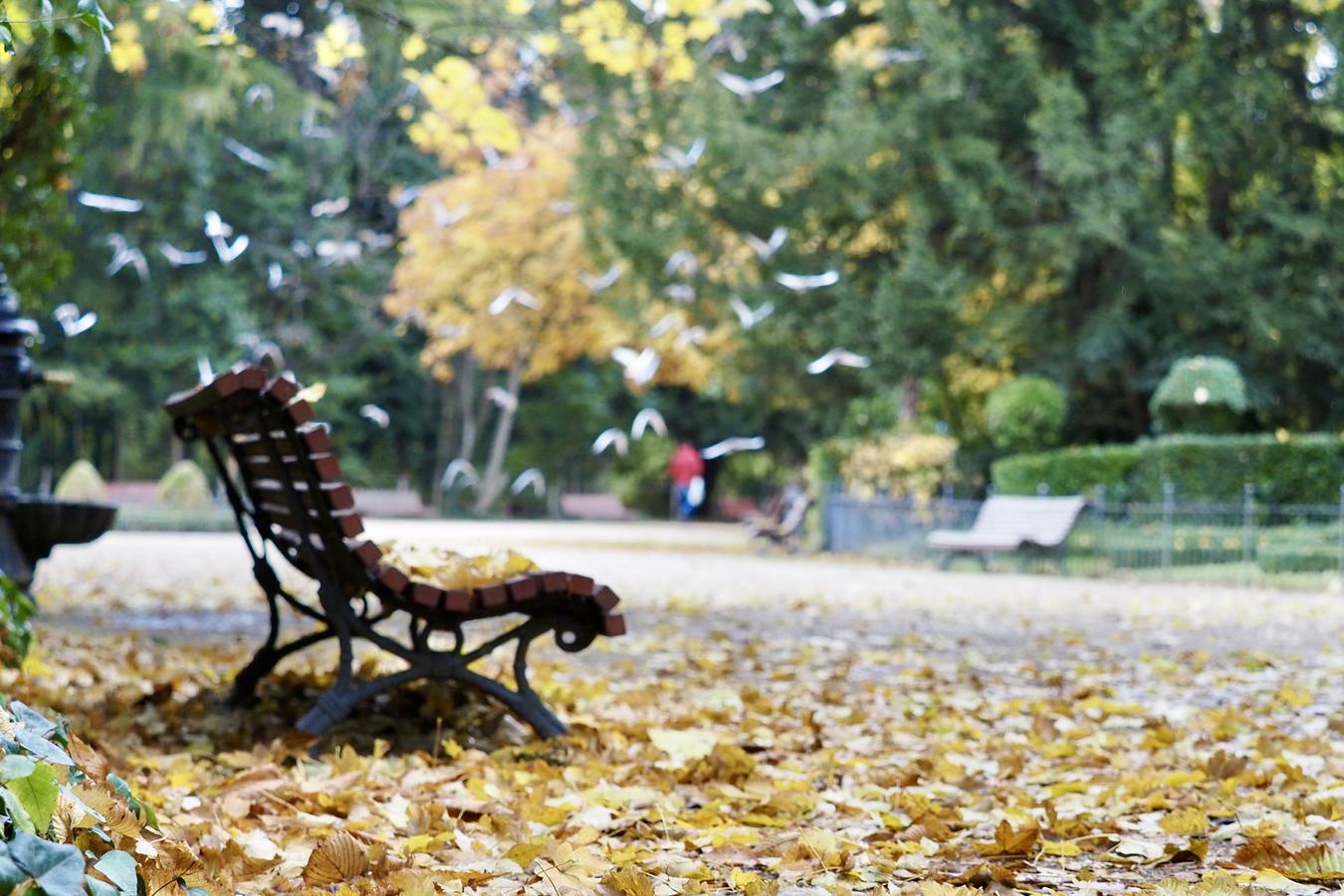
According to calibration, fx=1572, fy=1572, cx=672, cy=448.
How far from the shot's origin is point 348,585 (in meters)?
4.99

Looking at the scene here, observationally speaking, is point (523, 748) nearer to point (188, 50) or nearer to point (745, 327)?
point (188, 50)

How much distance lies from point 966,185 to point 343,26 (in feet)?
40.9

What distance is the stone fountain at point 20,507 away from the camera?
7.43 metres

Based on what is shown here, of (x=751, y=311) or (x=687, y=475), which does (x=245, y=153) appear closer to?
(x=687, y=475)

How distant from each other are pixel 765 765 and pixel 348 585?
143cm

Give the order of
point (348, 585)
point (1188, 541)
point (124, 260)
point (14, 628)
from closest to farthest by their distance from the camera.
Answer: point (14, 628) < point (348, 585) < point (1188, 541) < point (124, 260)

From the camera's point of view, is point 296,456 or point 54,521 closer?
point 296,456

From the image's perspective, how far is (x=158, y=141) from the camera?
30375 millimetres

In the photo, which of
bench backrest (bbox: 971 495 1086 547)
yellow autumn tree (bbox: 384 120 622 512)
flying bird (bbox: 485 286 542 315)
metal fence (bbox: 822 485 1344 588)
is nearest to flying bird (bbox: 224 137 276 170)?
yellow autumn tree (bbox: 384 120 622 512)

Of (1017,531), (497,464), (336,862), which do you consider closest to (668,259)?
(1017,531)

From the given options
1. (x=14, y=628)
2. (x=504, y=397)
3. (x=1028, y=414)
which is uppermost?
(x=504, y=397)

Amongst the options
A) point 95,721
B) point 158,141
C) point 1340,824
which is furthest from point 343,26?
point 158,141

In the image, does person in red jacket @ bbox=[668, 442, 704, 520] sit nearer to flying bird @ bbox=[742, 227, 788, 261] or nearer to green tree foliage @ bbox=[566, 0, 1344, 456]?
green tree foliage @ bbox=[566, 0, 1344, 456]

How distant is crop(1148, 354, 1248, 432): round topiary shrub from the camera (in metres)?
19.5
